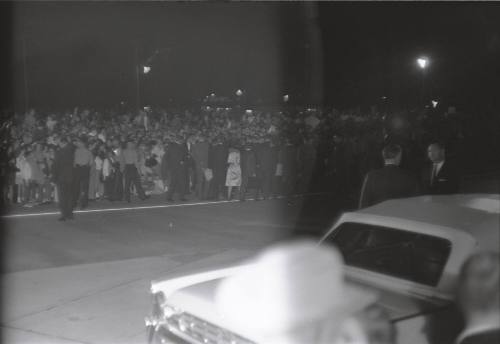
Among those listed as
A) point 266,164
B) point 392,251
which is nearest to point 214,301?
point 392,251

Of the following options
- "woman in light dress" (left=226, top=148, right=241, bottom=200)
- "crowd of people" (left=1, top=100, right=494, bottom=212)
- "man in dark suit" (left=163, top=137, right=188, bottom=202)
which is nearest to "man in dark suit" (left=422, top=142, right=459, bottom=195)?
"crowd of people" (left=1, top=100, right=494, bottom=212)

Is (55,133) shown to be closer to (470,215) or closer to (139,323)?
(139,323)

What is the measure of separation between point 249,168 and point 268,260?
32.6 ft

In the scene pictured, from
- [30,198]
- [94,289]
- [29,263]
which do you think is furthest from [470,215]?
[30,198]

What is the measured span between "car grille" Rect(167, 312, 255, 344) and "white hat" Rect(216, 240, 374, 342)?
10 cm

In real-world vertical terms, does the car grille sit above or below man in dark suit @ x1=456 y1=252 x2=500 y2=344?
below

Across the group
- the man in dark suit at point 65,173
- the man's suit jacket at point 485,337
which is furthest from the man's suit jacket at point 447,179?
the man in dark suit at point 65,173

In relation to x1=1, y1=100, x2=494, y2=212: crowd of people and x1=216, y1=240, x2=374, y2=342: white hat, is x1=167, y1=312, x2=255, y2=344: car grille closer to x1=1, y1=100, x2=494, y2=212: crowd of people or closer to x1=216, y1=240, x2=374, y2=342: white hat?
x1=216, y1=240, x2=374, y2=342: white hat

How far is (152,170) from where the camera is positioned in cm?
1391

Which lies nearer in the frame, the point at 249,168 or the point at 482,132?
the point at 249,168

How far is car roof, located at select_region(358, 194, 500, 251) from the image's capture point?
3.73m

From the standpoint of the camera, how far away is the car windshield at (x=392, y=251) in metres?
4.07

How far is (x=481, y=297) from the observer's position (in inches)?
109

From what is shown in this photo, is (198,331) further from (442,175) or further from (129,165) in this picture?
(129,165)
